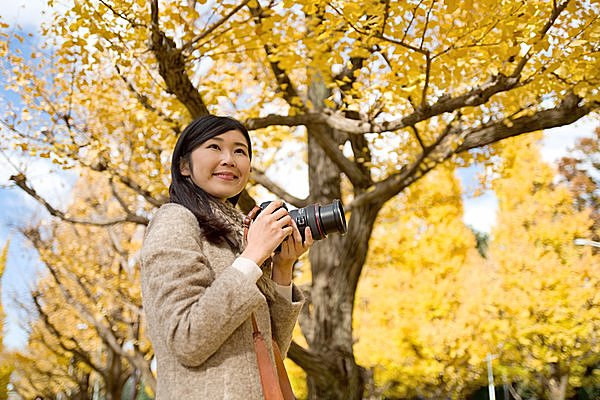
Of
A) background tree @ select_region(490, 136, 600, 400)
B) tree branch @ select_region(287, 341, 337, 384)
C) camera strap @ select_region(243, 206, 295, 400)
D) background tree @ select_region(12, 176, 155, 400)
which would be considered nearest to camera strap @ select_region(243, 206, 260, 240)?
camera strap @ select_region(243, 206, 295, 400)

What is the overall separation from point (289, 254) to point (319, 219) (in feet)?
0.41

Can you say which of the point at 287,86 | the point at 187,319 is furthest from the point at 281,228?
the point at 287,86

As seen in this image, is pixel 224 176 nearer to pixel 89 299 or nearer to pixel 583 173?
pixel 89 299

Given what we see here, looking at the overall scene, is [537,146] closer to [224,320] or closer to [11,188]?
[11,188]

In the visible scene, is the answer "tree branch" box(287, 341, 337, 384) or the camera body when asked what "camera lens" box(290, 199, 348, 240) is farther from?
"tree branch" box(287, 341, 337, 384)

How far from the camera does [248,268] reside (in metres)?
1.27

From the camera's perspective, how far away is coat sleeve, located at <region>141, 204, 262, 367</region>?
119 centimetres

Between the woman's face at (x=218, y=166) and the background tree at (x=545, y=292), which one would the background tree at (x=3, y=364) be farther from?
the woman's face at (x=218, y=166)

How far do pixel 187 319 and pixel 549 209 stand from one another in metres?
14.7

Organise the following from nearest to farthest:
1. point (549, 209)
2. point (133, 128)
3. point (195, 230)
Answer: point (195, 230) < point (133, 128) < point (549, 209)

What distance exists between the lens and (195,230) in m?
1.35

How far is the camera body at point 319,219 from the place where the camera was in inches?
59.1

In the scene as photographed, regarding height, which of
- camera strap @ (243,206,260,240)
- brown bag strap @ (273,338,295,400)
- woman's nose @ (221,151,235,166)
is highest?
woman's nose @ (221,151,235,166)

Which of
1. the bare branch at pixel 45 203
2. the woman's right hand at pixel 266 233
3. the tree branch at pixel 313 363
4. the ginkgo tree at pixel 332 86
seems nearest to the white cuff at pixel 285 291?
the woman's right hand at pixel 266 233
